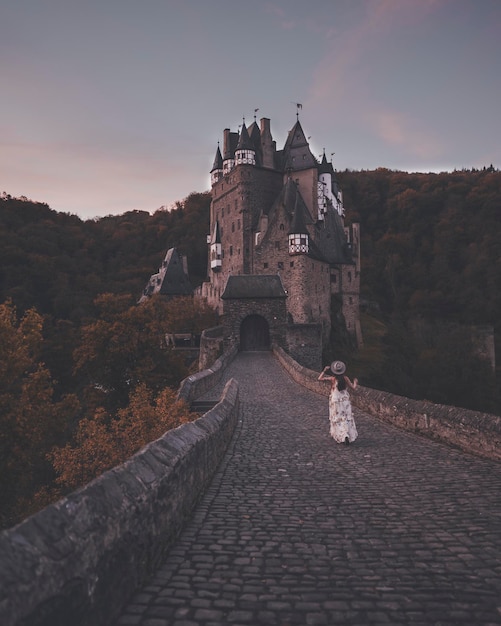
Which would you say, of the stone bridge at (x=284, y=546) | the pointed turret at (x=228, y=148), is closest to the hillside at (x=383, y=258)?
the pointed turret at (x=228, y=148)

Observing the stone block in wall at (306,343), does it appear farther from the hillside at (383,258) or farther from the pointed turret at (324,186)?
the pointed turret at (324,186)

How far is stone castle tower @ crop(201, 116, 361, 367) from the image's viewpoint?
175ft

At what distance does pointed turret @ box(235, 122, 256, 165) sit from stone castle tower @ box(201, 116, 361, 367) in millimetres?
132

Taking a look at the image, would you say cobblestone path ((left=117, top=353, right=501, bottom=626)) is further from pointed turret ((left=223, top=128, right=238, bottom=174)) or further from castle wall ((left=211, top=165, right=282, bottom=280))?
pointed turret ((left=223, top=128, right=238, bottom=174))

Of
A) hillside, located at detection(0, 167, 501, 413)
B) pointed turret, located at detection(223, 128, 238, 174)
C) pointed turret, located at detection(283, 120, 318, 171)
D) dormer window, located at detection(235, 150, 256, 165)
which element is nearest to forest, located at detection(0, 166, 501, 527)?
hillside, located at detection(0, 167, 501, 413)

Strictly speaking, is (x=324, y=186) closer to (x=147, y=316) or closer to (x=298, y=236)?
(x=298, y=236)

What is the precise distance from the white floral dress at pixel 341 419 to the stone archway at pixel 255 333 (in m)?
30.4

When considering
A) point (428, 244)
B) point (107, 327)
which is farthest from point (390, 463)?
point (428, 244)

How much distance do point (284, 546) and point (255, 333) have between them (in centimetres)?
3655

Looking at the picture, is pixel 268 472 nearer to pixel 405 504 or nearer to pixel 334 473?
pixel 334 473

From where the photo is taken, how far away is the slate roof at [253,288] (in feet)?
129

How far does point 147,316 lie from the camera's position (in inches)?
1284

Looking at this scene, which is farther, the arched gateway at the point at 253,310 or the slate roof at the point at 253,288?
the slate roof at the point at 253,288

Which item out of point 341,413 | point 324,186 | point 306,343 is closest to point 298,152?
point 324,186
